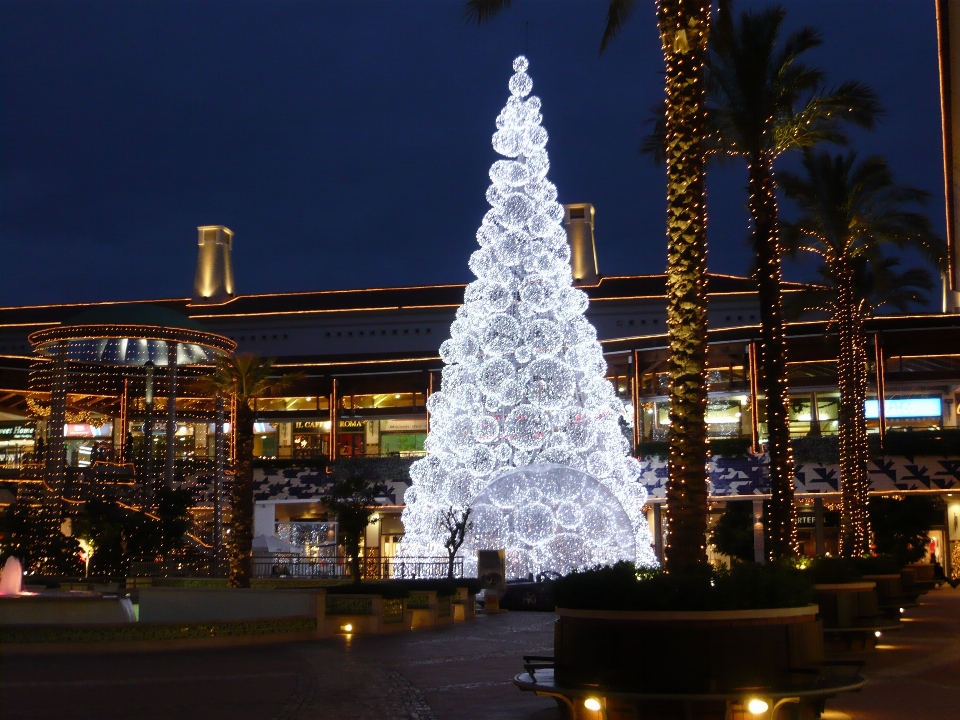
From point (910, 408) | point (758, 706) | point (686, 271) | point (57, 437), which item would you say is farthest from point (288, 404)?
point (758, 706)

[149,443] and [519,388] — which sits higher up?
[519,388]

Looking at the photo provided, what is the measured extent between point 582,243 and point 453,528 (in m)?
31.8

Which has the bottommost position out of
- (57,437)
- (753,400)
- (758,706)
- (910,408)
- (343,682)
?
(343,682)

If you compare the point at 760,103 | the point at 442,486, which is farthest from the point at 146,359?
the point at 760,103

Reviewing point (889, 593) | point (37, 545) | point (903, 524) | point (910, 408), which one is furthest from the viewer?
point (910, 408)

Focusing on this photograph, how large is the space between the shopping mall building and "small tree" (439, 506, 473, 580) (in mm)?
5106

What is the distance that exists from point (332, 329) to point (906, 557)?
3123 cm

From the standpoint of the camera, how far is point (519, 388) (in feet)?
90.1

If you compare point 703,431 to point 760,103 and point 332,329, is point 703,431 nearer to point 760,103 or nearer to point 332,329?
point 760,103

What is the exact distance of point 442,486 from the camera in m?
28.2

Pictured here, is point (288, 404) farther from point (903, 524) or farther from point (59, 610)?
point (59, 610)

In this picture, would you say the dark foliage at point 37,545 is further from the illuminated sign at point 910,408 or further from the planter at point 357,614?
the illuminated sign at point 910,408

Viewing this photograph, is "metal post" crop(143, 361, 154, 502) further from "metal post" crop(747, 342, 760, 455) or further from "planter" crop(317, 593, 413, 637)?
"metal post" crop(747, 342, 760, 455)

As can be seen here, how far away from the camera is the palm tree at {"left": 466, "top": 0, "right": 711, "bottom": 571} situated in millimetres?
11828
